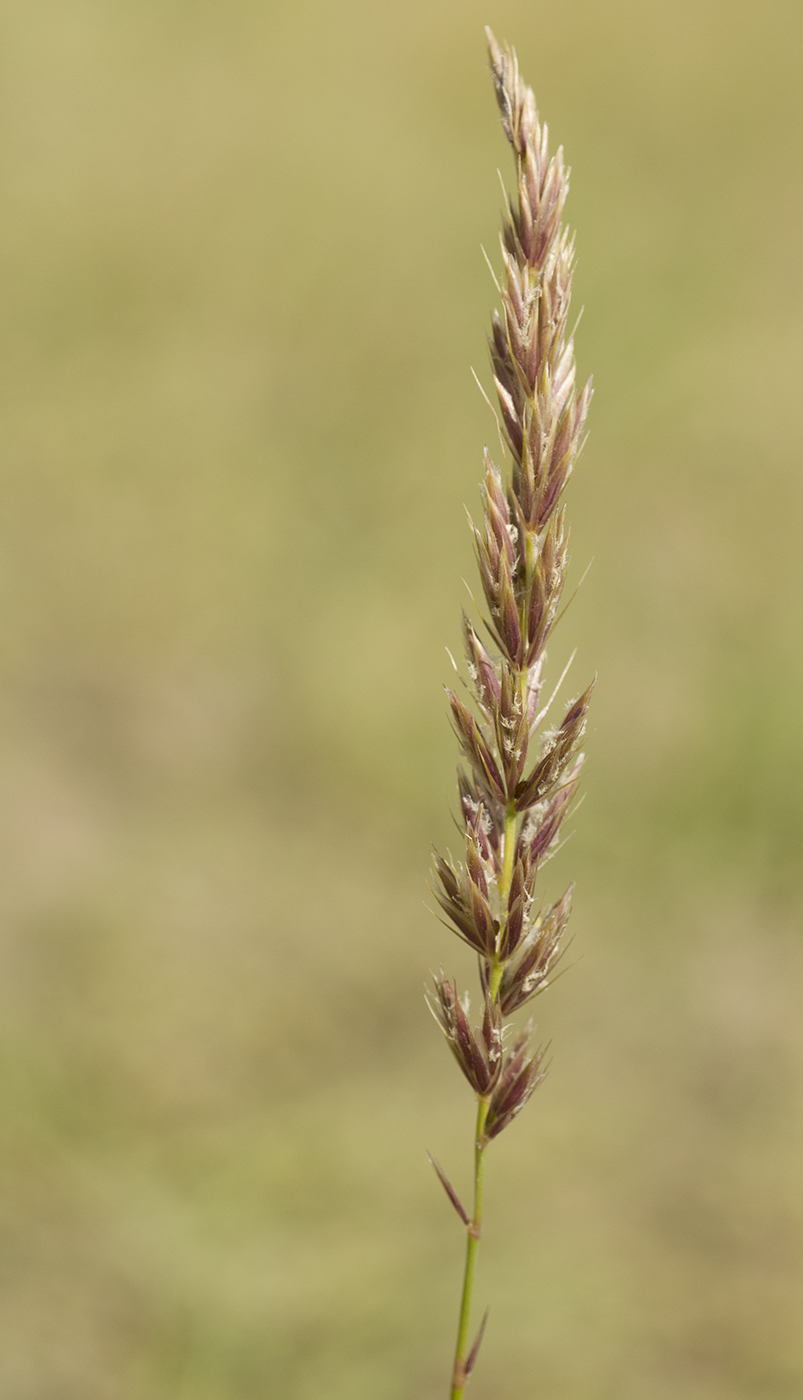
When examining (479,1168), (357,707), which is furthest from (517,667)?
(357,707)

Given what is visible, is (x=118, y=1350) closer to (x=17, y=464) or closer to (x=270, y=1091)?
(x=270, y=1091)

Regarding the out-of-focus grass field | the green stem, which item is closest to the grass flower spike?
the green stem

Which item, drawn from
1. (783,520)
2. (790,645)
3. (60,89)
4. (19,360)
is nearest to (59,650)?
(19,360)

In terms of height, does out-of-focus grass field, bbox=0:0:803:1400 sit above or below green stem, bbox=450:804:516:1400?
above

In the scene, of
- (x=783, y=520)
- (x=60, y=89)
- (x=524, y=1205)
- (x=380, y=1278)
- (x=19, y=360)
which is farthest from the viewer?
(x=60, y=89)

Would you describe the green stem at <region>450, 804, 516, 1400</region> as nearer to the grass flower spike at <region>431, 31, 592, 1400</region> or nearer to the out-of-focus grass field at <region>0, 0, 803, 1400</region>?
the grass flower spike at <region>431, 31, 592, 1400</region>

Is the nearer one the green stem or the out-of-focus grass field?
the green stem
